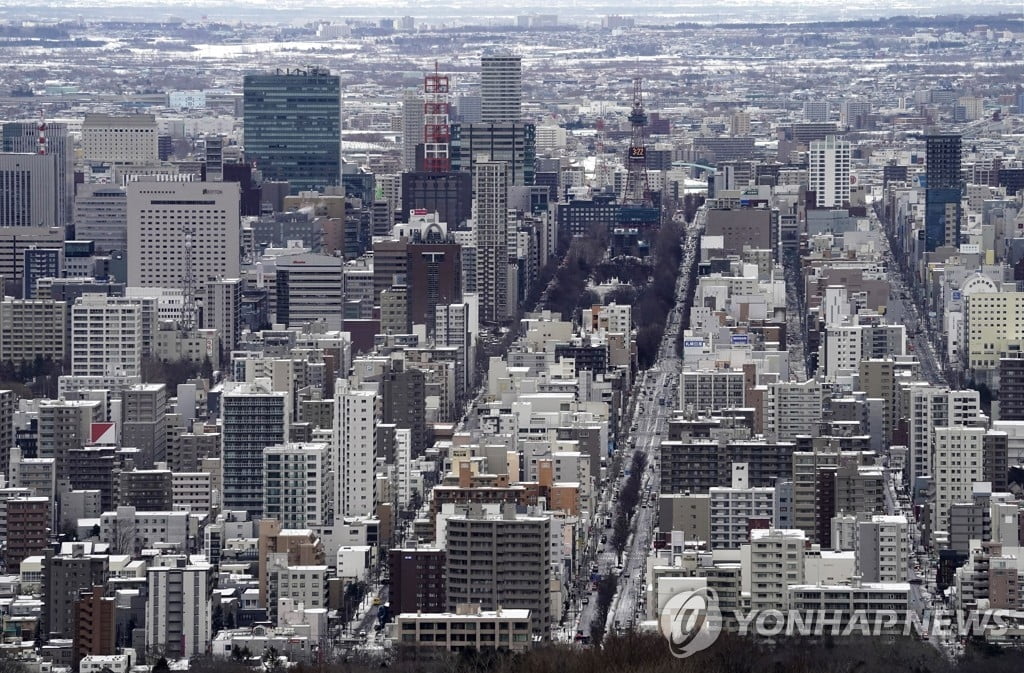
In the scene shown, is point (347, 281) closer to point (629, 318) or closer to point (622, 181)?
point (629, 318)

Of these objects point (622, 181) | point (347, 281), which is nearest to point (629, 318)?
point (347, 281)

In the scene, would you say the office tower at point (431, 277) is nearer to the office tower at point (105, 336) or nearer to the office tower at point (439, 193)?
the office tower at point (105, 336)

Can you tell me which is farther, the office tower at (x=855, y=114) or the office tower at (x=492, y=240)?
the office tower at (x=855, y=114)

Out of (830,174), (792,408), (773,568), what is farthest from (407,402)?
(830,174)

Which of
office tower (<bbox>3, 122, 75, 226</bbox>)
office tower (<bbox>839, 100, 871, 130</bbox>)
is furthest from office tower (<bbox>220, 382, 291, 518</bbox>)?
office tower (<bbox>839, 100, 871, 130</bbox>)

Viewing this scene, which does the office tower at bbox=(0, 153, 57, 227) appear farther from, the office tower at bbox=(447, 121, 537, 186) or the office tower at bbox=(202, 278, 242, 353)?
the office tower at bbox=(202, 278, 242, 353)

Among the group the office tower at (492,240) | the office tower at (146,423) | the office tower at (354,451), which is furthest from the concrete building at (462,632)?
the office tower at (492,240)
